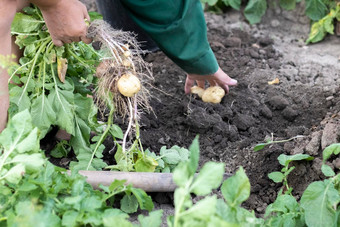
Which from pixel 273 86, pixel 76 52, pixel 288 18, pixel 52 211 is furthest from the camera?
pixel 288 18

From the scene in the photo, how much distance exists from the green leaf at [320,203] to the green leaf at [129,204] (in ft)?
2.32

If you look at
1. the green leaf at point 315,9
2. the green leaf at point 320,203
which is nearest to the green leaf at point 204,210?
the green leaf at point 320,203

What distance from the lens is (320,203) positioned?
204 cm

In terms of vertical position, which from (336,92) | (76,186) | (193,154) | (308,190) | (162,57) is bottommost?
(162,57)

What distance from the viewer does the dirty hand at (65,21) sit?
7.56 ft

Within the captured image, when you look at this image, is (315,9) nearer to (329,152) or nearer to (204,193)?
(329,152)

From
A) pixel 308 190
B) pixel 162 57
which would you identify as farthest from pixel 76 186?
pixel 162 57

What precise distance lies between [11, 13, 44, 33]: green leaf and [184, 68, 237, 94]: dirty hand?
0.97 m

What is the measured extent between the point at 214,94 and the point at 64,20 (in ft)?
3.72

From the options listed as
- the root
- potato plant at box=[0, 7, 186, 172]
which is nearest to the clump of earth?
potato plant at box=[0, 7, 186, 172]

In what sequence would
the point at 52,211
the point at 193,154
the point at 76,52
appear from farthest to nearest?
the point at 76,52 < the point at 52,211 < the point at 193,154

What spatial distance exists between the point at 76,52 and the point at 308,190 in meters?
1.36

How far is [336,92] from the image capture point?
10.4ft

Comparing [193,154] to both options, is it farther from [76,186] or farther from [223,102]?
[223,102]
